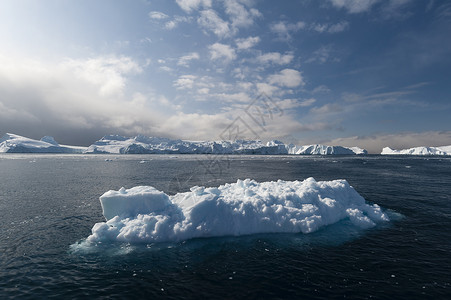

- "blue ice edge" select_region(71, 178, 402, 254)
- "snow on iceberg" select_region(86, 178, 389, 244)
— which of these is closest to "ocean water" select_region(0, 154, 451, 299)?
"blue ice edge" select_region(71, 178, 402, 254)

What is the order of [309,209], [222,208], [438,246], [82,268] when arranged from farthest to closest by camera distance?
[309,209], [222,208], [438,246], [82,268]

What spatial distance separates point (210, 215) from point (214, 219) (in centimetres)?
43

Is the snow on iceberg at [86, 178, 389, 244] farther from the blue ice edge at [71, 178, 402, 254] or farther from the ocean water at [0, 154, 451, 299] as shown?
the ocean water at [0, 154, 451, 299]

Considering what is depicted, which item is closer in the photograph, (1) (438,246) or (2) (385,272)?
(2) (385,272)

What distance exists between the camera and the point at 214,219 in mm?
15969

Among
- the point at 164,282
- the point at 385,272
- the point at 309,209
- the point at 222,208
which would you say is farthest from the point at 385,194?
the point at 164,282

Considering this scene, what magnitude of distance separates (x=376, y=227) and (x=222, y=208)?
12551 millimetres

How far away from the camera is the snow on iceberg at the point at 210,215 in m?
15.1

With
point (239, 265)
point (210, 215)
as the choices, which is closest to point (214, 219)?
point (210, 215)

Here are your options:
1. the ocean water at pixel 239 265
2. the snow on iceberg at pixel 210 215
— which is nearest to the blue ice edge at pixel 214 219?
the snow on iceberg at pixel 210 215

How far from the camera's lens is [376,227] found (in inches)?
695

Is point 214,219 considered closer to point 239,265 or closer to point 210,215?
point 210,215

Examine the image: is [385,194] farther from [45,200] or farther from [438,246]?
[45,200]

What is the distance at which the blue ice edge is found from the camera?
1478 centimetres
